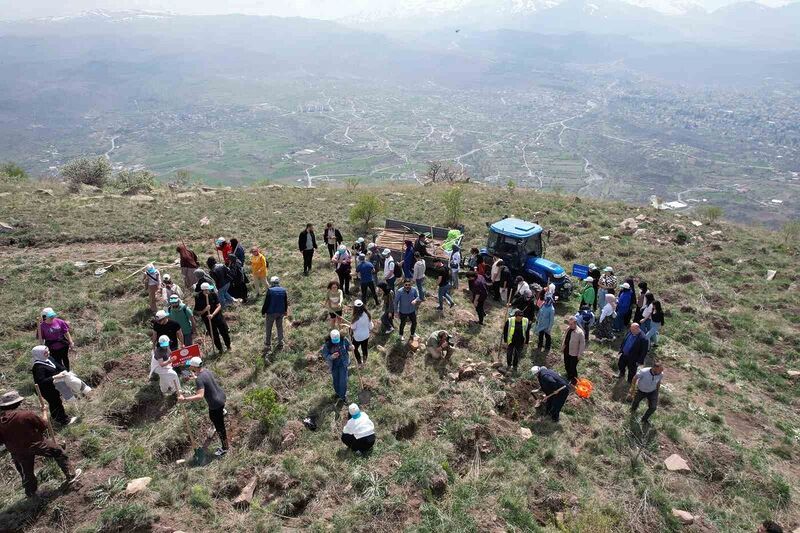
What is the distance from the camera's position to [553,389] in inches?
347

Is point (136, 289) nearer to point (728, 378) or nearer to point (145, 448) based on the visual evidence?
point (145, 448)

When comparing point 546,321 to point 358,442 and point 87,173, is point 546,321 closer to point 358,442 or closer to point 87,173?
point 358,442

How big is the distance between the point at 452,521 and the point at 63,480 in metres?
5.81

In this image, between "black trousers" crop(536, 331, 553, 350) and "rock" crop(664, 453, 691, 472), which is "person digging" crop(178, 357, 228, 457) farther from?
"rock" crop(664, 453, 691, 472)

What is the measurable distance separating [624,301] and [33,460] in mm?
12450

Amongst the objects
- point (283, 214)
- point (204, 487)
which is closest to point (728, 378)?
point (204, 487)

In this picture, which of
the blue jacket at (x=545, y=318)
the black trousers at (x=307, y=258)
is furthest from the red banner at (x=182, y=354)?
the blue jacket at (x=545, y=318)

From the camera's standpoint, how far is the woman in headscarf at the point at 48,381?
7520 millimetres

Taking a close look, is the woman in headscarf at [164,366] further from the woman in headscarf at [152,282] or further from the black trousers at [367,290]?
the black trousers at [367,290]

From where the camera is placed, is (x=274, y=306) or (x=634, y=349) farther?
(x=274, y=306)

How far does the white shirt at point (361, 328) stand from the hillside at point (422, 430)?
35.2 inches

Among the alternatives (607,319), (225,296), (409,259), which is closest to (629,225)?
(607,319)

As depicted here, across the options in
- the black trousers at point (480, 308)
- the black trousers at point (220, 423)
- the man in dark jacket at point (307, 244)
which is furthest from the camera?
the man in dark jacket at point (307, 244)

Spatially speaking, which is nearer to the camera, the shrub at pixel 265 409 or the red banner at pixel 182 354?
the shrub at pixel 265 409
